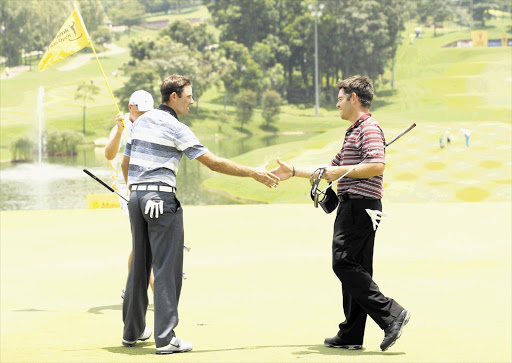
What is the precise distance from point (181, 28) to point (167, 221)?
55.2 m

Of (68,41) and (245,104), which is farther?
(245,104)

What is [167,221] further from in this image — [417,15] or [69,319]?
[417,15]

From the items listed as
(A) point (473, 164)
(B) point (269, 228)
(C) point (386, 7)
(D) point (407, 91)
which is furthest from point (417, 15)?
(B) point (269, 228)

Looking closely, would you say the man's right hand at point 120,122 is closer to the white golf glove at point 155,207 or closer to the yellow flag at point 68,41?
the white golf glove at point 155,207

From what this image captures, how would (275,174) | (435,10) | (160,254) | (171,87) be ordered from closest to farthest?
(160,254) → (171,87) → (275,174) → (435,10)

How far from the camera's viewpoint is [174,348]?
19.9ft

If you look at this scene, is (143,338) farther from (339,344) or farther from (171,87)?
(171,87)

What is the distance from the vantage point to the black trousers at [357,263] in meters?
6.30

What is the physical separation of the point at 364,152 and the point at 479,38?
59745 mm

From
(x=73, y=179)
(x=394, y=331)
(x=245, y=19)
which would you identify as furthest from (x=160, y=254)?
(x=245, y=19)

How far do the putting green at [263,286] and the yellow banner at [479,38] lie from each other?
44.7 meters

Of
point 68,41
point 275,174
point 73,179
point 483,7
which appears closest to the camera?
point 275,174

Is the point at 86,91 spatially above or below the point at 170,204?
below

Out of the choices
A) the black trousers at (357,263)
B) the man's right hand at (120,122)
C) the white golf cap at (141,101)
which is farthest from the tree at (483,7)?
the black trousers at (357,263)
